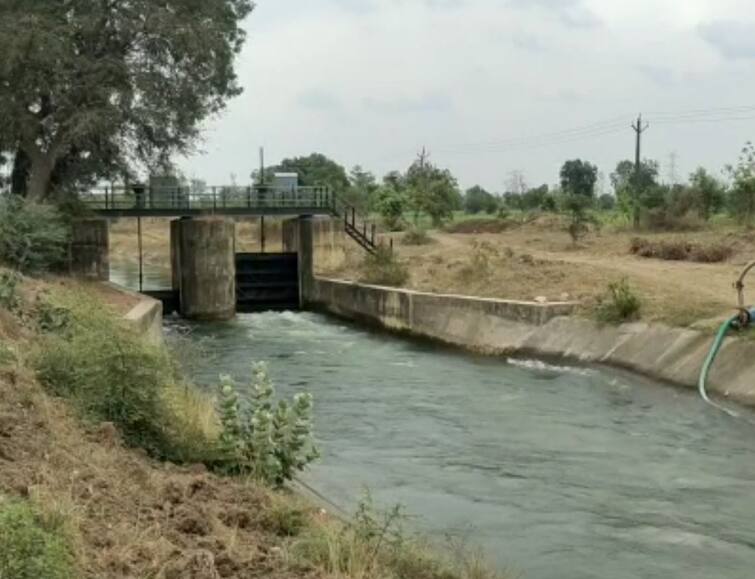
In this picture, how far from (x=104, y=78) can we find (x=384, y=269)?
10.6m

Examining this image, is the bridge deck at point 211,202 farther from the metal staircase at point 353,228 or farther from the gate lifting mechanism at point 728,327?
the gate lifting mechanism at point 728,327

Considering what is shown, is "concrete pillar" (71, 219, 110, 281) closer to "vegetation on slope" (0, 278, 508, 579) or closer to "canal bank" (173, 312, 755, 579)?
"canal bank" (173, 312, 755, 579)

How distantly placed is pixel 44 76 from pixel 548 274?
16.2 metres

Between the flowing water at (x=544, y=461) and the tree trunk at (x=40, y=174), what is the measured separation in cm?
1344

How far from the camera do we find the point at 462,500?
A: 1208 centimetres

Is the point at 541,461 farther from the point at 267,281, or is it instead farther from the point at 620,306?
the point at 267,281

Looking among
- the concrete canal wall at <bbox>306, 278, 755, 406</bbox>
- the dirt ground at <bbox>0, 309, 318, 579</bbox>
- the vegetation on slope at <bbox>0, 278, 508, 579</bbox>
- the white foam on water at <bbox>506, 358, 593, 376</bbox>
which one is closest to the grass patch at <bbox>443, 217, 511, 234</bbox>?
the concrete canal wall at <bbox>306, 278, 755, 406</bbox>

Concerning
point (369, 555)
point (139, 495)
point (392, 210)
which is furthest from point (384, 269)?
point (369, 555)

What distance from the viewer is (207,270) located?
36.9 m

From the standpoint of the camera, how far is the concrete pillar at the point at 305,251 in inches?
1553

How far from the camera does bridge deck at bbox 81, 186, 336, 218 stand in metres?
36.8

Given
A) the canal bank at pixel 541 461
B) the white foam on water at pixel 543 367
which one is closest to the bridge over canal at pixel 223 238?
the canal bank at pixel 541 461

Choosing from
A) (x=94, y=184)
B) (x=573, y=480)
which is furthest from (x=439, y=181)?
(x=573, y=480)

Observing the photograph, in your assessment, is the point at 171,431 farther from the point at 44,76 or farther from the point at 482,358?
the point at 44,76
